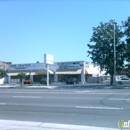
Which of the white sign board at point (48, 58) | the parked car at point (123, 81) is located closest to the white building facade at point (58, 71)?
the parked car at point (123, 81)

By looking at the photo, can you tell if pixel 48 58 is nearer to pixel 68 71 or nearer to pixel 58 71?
pixel 68 71

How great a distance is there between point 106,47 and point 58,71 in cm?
1951

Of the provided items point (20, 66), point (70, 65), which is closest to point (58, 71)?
point (70, 65)

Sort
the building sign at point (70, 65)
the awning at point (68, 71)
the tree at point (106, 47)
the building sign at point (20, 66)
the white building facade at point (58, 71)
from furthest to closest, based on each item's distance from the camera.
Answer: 1. the building sign at point (20, 66)
2. the building sign at point (70, 65)
3. the white building facade at point (58, 71)
4. the awning at point (68, 71)
5. the tree at point (106, 47)

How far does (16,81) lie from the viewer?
63.5 meters

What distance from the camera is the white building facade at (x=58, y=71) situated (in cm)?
5747

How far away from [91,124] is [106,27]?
1454 inches

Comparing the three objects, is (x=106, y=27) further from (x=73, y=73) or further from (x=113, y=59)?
(x=73, y=73)

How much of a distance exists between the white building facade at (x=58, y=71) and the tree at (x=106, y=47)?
13046 millimetres

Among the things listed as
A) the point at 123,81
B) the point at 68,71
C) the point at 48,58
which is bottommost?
the point at 123,81

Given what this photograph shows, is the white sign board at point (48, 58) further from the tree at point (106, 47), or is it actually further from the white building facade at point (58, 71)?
the white building facade at point (58, 71)

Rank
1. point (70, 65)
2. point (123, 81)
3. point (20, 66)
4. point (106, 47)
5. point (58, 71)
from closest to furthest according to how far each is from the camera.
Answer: point (106, 47), point (123, 81), point (70, 65), point (58, 71), point (20, 66)

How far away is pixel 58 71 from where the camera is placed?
59188mm

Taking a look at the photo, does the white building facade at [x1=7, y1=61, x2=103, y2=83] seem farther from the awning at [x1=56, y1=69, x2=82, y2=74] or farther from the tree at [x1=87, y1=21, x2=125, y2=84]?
the tree at [x1=87, y1=21, x2=125, y2=84]
